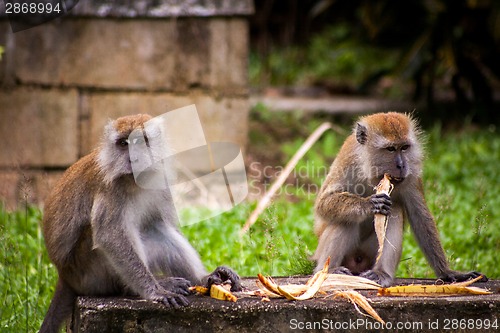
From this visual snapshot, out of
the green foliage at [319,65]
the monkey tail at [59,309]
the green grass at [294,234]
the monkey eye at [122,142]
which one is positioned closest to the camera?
the monkey eye at [122,142]

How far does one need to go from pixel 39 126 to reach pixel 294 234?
3760 mm

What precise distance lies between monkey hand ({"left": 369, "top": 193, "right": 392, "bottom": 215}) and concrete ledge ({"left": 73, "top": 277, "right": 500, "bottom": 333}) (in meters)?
0.91

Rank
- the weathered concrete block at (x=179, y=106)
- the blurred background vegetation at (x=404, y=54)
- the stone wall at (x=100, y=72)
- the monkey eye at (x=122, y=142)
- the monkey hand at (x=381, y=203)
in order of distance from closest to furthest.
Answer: the monkey eye at (x=122, y=142) < the monkey hand at (x=381, y=203) < the stone wall at (x=100, y=72) < the weathered concrete block at (x=179, y=106) < the blurred background vegetation at (x=404, y=54)

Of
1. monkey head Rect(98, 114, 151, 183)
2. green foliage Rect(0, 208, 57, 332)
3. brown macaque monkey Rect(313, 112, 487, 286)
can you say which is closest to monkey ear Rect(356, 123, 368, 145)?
brown macaque monkey Rect(313, 112, 487, 286)

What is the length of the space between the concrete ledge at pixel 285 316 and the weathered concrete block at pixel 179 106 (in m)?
5.18

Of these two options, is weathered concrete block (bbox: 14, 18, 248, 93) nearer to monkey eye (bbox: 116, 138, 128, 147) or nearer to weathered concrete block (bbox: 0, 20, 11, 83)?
weathered concrete block (bbox: 0, 20, 11, 83)

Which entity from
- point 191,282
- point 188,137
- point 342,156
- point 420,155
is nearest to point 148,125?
point 191,282

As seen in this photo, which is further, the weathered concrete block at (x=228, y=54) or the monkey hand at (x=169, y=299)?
the weathered concrete block at (x=228, y=54)

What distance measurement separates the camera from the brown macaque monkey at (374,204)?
574 cm

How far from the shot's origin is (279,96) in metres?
14.7

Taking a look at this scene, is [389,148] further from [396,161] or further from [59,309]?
[59,309]

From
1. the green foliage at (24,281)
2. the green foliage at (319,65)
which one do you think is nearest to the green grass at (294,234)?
the green foliage at (24,281)

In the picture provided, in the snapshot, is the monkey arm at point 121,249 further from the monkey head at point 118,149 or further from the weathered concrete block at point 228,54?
the weathered concrete block at point 228,54

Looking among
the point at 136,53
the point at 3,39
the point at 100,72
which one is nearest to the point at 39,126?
the point at 100,72
